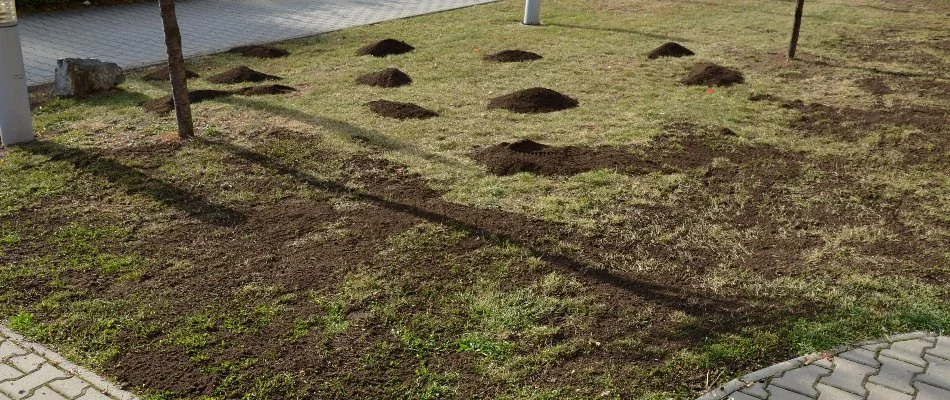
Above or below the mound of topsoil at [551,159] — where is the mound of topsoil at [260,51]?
above

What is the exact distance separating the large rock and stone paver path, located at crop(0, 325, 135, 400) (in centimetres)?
534

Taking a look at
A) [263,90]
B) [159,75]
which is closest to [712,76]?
[263,90]

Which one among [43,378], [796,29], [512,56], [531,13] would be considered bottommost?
[43,378]

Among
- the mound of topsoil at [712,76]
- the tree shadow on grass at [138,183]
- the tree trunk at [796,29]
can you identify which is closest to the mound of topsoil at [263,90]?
the tree shadow on grass at [138,183]

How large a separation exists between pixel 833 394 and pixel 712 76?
6901 millimetres

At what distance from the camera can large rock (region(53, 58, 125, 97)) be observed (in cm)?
885

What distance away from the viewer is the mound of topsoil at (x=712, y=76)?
10.1 metres

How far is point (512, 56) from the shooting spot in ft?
37.4

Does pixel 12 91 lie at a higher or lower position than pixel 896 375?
higher

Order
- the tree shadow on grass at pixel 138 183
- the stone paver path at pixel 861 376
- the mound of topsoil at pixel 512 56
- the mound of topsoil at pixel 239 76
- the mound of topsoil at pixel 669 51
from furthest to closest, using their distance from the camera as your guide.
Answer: the mound of topsoil at pixel 669 51 → the mound of topsoil at pixel 512 56 → the mound of topsoil at pixel 239 76 → the tree shadow on grass at pixel 138 183 → the stone paver path at pixel 861 376

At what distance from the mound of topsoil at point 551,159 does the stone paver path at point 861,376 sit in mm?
2909

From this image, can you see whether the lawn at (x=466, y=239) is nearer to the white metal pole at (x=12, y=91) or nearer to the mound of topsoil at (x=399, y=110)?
the mound of topsoil at (x=399, y=110)

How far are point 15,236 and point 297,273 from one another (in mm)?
2035

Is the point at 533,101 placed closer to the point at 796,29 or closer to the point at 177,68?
the point at 177,68
